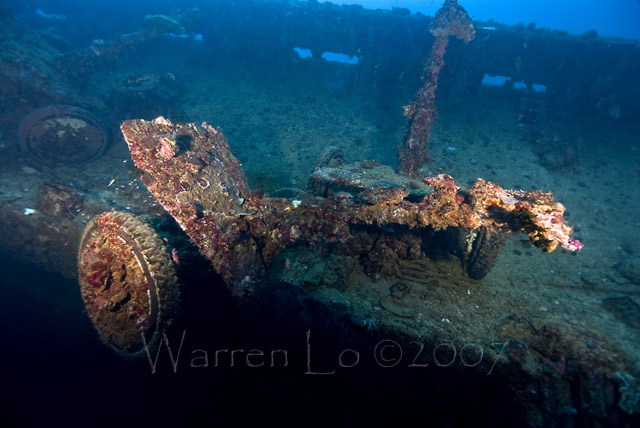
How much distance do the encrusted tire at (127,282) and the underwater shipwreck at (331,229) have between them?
0.08ft

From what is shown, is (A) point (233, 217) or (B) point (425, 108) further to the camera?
(B) point (425, 108)

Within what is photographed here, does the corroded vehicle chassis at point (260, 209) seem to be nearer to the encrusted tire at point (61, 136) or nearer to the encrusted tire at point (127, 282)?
the encrusted tire at point (127, 282)

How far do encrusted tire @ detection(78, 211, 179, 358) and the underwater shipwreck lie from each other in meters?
0.02

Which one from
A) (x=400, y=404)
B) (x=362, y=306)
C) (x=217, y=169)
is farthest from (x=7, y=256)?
(x=400, y=404)

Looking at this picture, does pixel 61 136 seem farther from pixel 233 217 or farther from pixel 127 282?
pixel 233 217

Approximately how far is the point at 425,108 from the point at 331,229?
582cm

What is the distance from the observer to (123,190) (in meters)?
7.53

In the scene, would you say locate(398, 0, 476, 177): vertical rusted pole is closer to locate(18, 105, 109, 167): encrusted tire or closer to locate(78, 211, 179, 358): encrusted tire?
locate(78, 211, 179, 358): encrusted tire

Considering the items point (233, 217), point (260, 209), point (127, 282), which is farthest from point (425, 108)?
point (127, 282)

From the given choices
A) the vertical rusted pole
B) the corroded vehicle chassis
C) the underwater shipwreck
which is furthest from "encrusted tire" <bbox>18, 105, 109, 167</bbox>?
the vertical rusted pole

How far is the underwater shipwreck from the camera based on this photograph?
379 cm

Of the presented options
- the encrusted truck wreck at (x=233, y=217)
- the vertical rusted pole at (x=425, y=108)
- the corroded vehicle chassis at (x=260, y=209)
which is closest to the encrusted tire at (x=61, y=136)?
the encrusted truck wreck at (x=233, y=217)

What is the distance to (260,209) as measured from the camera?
447 cm

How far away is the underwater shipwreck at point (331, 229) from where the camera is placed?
12.4 feet
